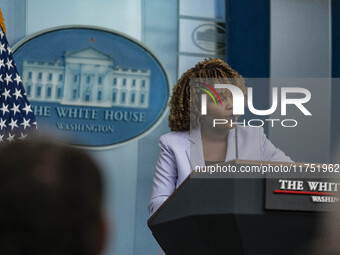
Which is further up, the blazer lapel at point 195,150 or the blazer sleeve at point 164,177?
the blazer lapel at point 195,150

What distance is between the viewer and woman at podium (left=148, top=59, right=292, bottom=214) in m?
1.91

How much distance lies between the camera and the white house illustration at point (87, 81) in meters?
3.72

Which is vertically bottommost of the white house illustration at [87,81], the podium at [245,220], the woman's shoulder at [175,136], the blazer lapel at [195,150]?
the podium at [245,220]

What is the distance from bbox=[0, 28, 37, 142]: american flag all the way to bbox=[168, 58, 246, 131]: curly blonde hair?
3.93 feet

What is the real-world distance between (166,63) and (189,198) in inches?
109

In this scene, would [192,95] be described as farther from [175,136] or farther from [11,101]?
[11,101]

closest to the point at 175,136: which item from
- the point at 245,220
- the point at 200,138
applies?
the point at 200,138

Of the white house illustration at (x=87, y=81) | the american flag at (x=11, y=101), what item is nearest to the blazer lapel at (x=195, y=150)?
the american flag at (x=11, y=101)

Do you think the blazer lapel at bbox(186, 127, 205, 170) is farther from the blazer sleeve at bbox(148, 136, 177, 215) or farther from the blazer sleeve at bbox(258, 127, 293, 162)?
the blazer sleeve at bbox(258, 127, 293, 162)

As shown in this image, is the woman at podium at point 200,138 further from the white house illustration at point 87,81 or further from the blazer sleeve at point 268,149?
the white house illustration at point 87,81

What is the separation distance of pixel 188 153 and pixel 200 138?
66mm

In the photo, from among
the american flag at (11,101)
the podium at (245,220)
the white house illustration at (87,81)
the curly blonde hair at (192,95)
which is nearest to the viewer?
the podium at (245,220)

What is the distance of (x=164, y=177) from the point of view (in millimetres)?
1966

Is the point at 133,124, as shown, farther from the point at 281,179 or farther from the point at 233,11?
the point at 281,179
